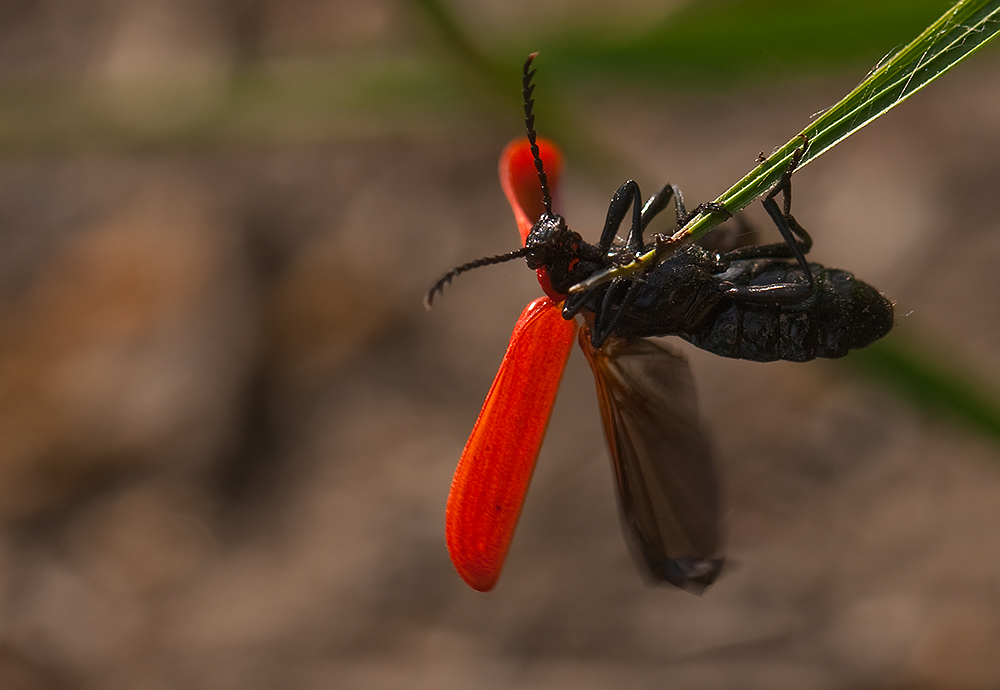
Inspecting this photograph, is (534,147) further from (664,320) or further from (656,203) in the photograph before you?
(664,320)

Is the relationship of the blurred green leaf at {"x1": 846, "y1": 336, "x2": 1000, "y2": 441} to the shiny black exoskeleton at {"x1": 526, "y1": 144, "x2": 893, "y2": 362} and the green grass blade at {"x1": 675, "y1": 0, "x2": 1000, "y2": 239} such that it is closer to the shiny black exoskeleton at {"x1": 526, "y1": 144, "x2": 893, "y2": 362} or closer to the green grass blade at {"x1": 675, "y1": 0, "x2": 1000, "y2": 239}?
the shiny black exoskeleton at {"x1": 526, "y1": 144, "x2": 893, "y2": 362}

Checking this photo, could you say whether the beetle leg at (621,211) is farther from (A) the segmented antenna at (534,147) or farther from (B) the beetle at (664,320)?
(A) the segmented antenna at (534,147)

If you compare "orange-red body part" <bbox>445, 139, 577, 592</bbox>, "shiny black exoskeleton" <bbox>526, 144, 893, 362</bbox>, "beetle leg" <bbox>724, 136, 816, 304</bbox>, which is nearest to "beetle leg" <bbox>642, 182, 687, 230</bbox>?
"shiny black exoskeleton" <bbox>526, 144, 893, 362</bbox>

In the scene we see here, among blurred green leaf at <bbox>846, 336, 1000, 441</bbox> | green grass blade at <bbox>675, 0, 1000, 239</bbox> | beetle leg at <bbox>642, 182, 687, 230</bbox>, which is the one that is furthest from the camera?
blurred green leaf at <bbox>846, 336, 1000, 441</bbox>

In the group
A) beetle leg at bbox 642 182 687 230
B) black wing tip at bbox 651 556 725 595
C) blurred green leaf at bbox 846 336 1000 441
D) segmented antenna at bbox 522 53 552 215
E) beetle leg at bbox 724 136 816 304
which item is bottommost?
black wing tip at bbox 651 556 725 595

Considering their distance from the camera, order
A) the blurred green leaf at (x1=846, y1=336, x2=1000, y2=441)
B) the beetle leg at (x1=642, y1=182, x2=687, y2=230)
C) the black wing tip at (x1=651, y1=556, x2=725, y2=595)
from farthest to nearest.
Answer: the blurred green leaf at (x1=846, y1=336, x2=1000, y2=441), the beetle leg at (x1=642, y1=182, x2=687, y2=230), the black wing tip at (x1=651, y1=556, x2=725, y2=595)

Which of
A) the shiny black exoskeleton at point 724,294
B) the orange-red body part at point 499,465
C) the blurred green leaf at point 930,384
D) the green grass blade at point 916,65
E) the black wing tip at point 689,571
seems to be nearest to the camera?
the green grass blade at point 916,65

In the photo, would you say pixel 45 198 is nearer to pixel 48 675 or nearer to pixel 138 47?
pixel 138 47

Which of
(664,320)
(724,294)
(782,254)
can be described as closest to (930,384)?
(782,254)

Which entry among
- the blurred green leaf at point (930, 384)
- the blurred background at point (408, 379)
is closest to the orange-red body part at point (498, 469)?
the blurred green leaf at point (930, 384)
